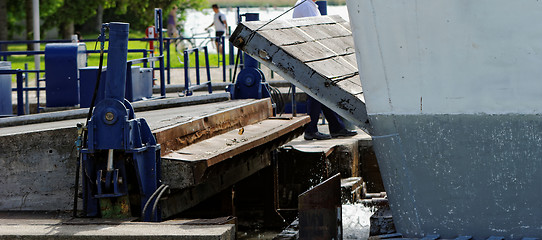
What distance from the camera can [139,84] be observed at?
1127 centimetres

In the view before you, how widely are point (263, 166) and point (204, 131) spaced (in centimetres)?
186

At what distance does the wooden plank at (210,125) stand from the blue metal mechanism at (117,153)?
29cm

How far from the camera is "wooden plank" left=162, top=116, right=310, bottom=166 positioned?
753 cm

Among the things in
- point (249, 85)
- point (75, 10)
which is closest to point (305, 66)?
point (249, 85)

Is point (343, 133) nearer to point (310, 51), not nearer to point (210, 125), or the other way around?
point (210, 125)

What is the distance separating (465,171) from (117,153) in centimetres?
262

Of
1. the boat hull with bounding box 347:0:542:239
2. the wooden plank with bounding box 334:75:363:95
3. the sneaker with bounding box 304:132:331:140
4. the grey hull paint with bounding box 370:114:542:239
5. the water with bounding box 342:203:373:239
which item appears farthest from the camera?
the sneaker with bounding box 304:132:331:140

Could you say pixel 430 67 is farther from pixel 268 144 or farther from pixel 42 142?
pixel 268 144

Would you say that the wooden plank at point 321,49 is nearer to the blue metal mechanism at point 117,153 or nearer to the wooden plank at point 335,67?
the wooden plank at point 335,67

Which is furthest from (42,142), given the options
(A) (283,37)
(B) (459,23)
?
(B) (459,23)

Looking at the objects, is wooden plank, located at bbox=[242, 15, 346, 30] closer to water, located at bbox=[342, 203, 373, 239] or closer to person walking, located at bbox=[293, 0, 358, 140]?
person walking, located at bbox=[293, 0, 358, 140]

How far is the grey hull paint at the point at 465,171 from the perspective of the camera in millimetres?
6320

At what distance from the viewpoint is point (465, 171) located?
6.46 m

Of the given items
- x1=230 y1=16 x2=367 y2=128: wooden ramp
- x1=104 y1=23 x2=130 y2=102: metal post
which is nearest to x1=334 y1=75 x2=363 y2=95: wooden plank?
x1=230 y1=16 x2=367 y2=128: wooden ramp
